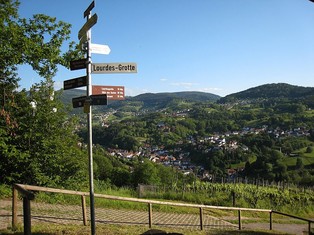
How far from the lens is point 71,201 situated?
41.9 ft

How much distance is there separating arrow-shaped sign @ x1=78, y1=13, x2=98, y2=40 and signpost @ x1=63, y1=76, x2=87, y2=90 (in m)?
0.72

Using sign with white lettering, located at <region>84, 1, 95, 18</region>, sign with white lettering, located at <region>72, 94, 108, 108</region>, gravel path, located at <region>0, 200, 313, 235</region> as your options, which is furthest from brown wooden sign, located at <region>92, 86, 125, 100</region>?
gravel path, located at <region>0, 200, 313, 235</region>

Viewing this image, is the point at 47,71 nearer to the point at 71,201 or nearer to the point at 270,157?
the point at 71,201

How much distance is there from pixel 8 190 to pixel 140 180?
36.5 meters

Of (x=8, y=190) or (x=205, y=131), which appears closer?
(x=8, y=190)

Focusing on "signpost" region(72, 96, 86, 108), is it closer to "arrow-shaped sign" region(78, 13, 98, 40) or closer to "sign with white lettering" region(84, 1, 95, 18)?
"arrow-shaped sign" region(78, 13, 98, 40)

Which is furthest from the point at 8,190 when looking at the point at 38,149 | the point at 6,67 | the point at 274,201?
the point at 274,201

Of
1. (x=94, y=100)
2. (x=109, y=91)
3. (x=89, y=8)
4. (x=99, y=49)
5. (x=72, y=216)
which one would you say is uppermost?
(x=89, y=8)

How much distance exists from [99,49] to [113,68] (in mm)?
398

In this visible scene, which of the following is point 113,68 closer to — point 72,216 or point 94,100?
point 94,100

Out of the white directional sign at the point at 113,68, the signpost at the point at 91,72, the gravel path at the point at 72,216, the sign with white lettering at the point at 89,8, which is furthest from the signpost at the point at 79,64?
the gravel path at the point at 72,216

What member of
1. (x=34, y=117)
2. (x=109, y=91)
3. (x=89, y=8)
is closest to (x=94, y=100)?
(x=109, y=91)

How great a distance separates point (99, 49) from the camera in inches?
210

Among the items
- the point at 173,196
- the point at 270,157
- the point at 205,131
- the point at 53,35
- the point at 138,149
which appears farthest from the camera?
the point at 205,131
